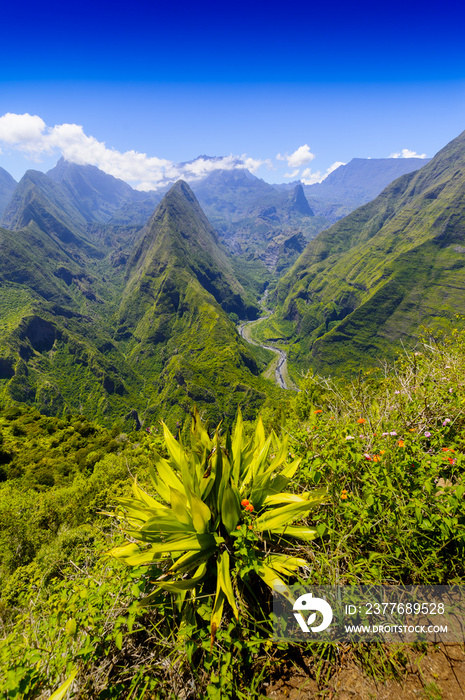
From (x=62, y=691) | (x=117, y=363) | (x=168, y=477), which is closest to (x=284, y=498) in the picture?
(x=168, y=477)

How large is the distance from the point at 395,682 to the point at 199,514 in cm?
176

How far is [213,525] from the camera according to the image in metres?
2.71

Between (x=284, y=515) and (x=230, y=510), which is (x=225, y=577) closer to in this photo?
(x=230, y=510)

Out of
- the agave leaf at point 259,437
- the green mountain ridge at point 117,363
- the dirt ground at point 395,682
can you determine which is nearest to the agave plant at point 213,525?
the agave leaf at point 259,437

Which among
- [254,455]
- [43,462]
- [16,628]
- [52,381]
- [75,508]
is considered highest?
[254,455]

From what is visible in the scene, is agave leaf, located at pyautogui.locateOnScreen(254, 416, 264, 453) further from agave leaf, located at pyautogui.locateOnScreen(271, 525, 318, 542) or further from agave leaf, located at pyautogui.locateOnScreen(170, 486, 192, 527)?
agave leaf, located at pyautogui.locateOnScreen(170, 486, 192, 527)

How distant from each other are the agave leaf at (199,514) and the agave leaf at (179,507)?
106mm

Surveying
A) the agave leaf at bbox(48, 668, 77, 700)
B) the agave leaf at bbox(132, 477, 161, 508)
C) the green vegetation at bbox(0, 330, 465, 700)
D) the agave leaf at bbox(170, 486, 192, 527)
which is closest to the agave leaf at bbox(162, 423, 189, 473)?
the green vegetation at bbox(0, 330, 465, 700)

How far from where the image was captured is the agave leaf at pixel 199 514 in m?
2.37

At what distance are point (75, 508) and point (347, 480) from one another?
14079 mm

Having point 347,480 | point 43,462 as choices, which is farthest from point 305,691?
point 43,462

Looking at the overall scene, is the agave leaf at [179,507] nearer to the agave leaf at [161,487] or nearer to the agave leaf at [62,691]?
the agave leaf at [161,487]

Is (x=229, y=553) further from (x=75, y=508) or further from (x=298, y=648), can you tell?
(x=75, y=508)

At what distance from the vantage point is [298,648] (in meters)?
2.29
